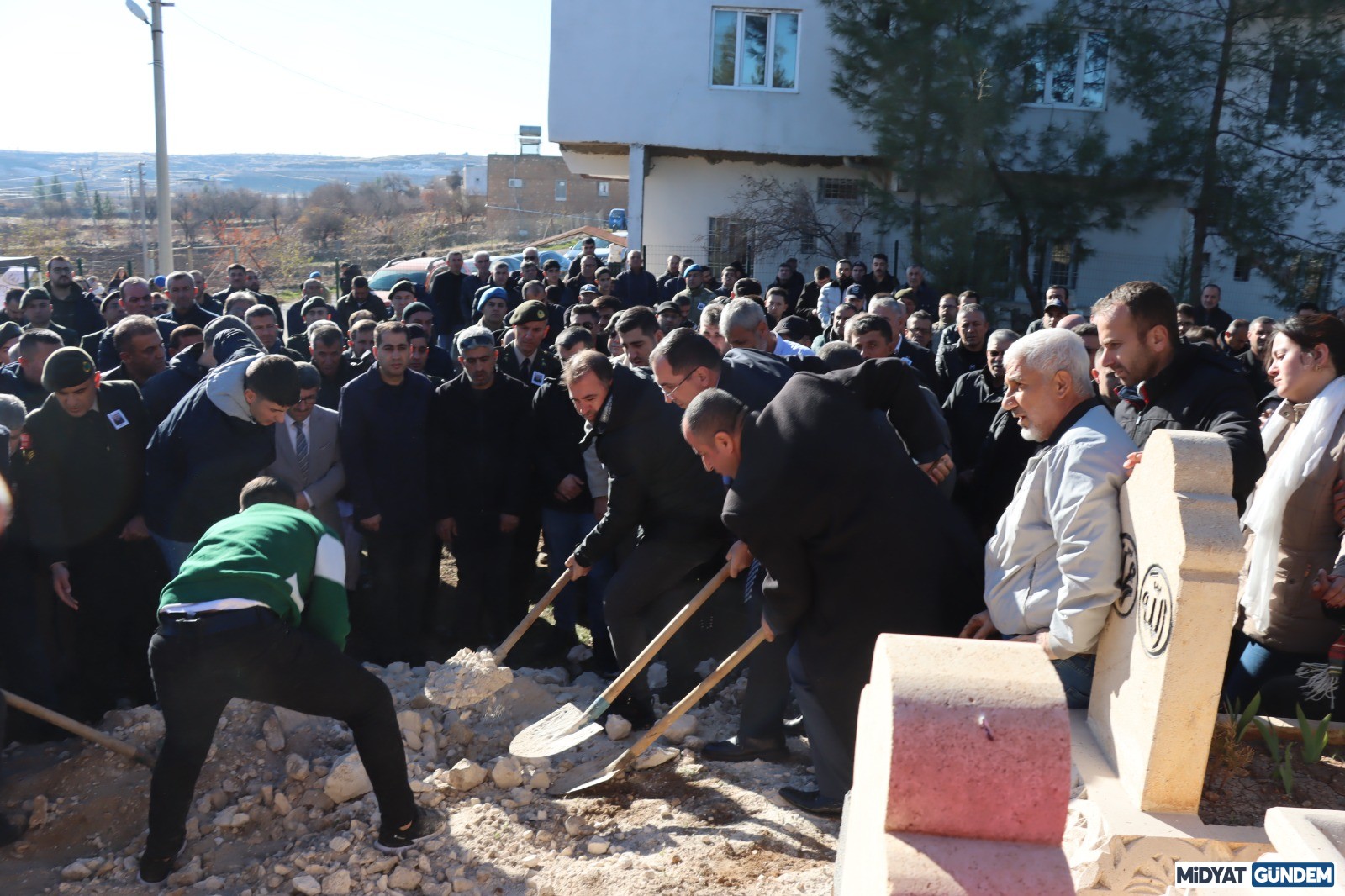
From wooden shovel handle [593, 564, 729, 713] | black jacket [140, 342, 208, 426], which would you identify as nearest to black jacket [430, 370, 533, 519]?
black jacket [140, 342, 208, 426]

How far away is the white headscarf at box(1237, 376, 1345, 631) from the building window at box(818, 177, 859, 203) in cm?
1738

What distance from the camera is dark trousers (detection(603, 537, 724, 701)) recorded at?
200 inches

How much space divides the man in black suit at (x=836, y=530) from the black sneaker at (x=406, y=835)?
1.58 m

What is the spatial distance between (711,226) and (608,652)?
16.2m

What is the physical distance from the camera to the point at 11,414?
16.7 ft

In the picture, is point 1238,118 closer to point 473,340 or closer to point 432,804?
point 473,340

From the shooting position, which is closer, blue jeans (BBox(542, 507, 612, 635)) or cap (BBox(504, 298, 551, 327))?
blue jeans (BBox(542, 507, 612, 635))

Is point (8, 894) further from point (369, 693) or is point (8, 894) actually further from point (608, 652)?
point (608, 652)

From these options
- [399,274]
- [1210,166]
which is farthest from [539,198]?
[1210,166]

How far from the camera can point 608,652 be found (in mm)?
6137

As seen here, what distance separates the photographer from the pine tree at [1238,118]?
1594cm

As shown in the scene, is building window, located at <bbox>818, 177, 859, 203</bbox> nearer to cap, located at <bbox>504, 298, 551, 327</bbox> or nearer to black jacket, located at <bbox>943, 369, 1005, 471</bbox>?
cap, located at <bbox>504, 298, 551, 327</bbox>

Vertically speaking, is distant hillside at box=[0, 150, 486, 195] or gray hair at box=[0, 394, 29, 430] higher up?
distant hillside at box=[0, 150, 486, 195]

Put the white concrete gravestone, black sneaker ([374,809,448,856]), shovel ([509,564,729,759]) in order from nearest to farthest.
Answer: the white concrete gravestone → black sneaker ([374,809,448,856]) → shovel ([509,564,729,759])
